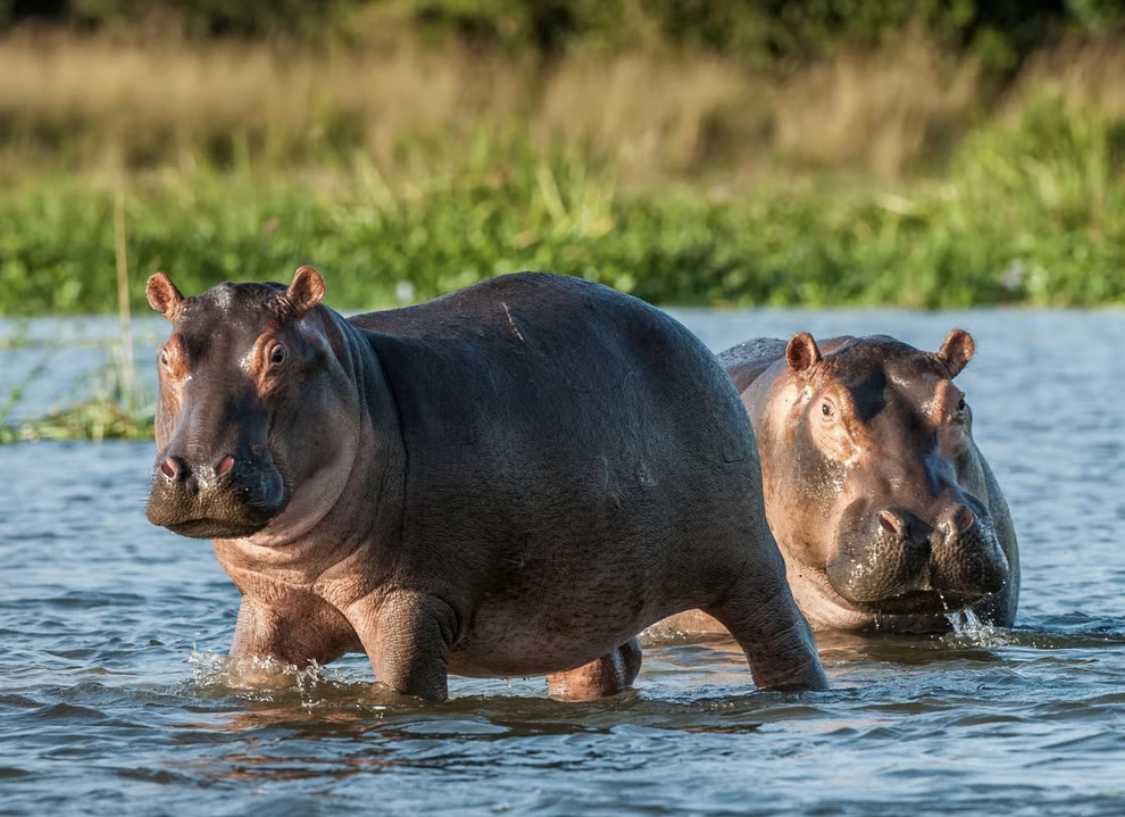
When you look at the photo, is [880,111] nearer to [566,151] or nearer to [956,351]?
[566,151]

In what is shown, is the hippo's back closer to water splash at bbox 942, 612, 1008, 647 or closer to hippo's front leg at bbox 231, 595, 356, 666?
hippo's front leg at bbox 231, 595, 356, 666

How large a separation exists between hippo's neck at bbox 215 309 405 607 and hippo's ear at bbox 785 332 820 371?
1.72 metres

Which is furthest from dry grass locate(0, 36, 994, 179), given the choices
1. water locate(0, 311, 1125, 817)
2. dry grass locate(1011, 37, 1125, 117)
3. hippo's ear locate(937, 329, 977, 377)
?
hippo's ear locate(937, 329, 977, 377)

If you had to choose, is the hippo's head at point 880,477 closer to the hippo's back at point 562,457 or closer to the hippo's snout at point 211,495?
the hippo's back at point 562,457

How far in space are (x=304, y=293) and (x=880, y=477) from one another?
1.91 metres

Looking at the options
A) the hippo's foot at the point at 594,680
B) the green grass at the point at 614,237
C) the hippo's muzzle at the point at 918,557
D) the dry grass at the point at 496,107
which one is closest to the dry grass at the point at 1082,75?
the dry grass at the point at 496,107

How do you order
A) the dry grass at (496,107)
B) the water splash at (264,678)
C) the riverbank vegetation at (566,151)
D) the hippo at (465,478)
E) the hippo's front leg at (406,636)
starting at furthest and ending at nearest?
the dry grass at (496,107), the riverbank vegetation at (566,151), the water splash at (264,678), the hippo's front leg at (406,636), the hippo at (465,478)

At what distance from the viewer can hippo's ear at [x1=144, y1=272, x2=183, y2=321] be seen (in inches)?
165

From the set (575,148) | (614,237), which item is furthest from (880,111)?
(614,237)

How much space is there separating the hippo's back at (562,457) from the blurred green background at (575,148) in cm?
415

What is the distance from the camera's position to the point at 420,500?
4.34 meters

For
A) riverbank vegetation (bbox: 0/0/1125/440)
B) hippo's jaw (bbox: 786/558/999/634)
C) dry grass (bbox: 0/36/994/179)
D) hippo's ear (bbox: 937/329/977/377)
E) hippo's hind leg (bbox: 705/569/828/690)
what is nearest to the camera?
hippo's hind leg (bbox: 705/569/828/690)

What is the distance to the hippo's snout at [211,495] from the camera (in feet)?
12.6

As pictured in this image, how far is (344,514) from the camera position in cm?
423
